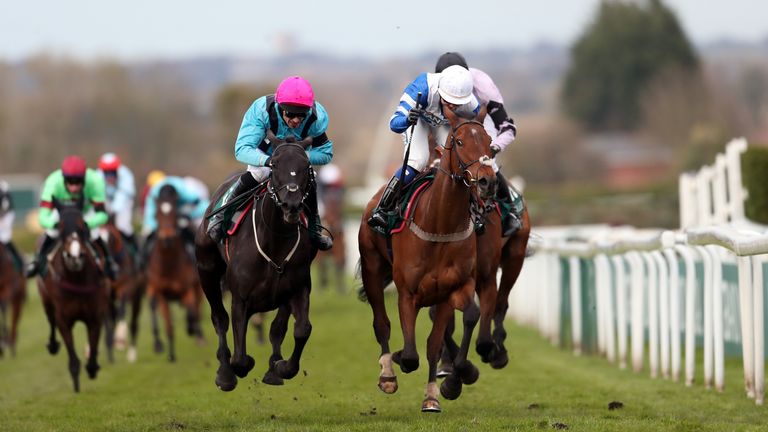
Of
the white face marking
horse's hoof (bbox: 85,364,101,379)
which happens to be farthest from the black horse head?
horse's hoof (bbox: 85,364,101,379)

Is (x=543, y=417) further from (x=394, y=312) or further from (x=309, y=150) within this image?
(x=394, y=312)

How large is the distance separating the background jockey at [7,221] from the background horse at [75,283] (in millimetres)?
3805

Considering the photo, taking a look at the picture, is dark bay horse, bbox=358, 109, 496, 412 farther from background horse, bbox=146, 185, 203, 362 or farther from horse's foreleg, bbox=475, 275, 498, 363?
background horse, bbox=146, 185, 203, 362

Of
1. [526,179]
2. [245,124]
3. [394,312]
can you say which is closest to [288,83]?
[245,124]

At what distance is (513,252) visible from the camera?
9.61 meters

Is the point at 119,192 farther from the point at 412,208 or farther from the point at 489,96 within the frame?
the point at 412,208

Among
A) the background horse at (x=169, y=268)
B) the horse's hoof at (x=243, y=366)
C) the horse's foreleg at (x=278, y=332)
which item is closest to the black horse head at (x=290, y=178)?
the horse's foreleg at (x=278, y=332)

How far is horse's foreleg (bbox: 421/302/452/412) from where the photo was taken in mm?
8242

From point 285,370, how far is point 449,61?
227 cm

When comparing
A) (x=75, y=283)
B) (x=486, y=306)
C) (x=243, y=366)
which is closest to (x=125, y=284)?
(x=75, y=283)

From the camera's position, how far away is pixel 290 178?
7.81m

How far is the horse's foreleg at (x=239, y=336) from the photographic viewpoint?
8414 mm

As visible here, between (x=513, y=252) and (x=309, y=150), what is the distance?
73.3 inches

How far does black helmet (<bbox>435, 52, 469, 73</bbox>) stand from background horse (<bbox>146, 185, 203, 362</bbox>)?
6.52 metres
